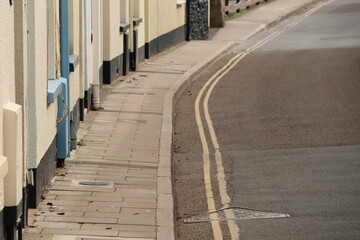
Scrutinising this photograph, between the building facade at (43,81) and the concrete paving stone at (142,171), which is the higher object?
the building facade at (43,81)

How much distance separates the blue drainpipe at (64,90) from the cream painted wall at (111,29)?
23.6ft

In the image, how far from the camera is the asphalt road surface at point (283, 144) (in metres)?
11.7

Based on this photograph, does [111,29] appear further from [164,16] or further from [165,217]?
[165,217]

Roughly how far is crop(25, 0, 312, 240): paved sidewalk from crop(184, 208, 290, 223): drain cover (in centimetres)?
31

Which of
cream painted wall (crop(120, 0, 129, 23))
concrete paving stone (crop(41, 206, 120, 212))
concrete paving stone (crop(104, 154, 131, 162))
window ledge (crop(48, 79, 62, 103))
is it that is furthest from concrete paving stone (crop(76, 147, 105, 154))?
cream painted wall (crop(120, 0, 129, 23))

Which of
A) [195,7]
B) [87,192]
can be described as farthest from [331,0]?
[87,192]

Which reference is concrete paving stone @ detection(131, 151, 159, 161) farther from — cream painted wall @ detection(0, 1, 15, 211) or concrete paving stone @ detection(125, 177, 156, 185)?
cream painted wall @ detection(0, 1, 15, 211)

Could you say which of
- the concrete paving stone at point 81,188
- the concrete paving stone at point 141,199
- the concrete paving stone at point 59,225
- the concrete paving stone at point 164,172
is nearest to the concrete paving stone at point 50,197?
the concrete paving stone at point 81,188

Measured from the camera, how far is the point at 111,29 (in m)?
22.1

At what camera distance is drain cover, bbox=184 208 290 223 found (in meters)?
11.8

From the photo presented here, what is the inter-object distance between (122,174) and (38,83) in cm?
232

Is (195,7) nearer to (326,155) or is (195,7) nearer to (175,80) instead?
(175,80)

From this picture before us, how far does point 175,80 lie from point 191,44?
8248 mm

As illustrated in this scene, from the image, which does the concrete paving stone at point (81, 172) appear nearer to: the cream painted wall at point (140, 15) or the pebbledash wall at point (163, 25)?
the cream painted wall at point (140, 15)
